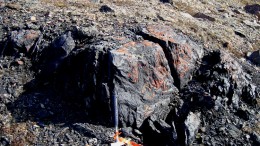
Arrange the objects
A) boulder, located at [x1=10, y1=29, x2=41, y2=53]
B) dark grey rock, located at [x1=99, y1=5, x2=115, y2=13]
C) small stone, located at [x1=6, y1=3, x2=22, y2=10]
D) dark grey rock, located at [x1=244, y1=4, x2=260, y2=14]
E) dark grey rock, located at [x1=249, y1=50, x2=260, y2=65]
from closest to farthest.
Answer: boulder, located at [x1=10, y1=29, x2=41, y2=53] < small stone, located at [x1=6, y1=3, x2=22, y2=10] < dark grey rock, located at [x1=249, y1=50, x2=260, y2=65] < dark grey rock, located at [x1=99, y1=5, x2=115, y2=13] < dark grey rock, located at [x1=244, y1=4, x2=260, y2=14]

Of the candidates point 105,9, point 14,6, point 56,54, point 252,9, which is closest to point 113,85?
point 56,54

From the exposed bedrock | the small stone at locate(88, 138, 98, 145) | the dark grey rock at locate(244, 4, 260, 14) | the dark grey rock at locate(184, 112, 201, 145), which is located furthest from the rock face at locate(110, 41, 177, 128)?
the dark grey rock at locate(244, 4, 260, 14)

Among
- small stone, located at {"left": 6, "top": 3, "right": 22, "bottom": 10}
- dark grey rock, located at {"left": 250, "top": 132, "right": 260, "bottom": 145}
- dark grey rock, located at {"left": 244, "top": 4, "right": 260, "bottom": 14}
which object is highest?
dark grey rock, located at {"left": 244, "top": 4, "right": 260, "bottom": 14}

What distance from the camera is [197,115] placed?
10.3 meters

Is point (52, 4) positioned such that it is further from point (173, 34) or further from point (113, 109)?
point (113, 109)

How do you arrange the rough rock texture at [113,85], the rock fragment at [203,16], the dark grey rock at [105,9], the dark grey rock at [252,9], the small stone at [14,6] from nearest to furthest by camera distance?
the rough rock texture at [113,85]
the small stone at [14,6]
the dark grey rock at [105,9]
the rock fragment at [203,16]
the dark grey rock at [252,9]

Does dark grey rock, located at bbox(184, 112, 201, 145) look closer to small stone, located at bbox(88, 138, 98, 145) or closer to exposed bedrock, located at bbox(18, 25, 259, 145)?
exposed bedrock, located at bbox(18, 25, 259, 145)

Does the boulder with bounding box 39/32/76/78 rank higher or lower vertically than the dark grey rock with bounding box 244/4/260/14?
lower

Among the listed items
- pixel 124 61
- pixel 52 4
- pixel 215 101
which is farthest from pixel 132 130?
pixel 52 4

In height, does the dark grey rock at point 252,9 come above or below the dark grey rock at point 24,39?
above

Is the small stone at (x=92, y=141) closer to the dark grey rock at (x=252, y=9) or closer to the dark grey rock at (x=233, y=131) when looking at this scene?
the dark grey rock at (x=233, y=131)

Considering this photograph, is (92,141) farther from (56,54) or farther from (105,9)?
(105,9)

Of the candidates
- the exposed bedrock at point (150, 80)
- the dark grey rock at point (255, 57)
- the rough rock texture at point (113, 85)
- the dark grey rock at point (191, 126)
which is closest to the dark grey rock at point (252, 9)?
the dark grey rock at point (255, 57)

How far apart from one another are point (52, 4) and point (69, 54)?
17.0 ft
